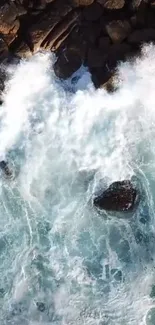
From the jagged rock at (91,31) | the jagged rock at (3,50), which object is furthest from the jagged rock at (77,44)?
the jagged rock at (3,50)

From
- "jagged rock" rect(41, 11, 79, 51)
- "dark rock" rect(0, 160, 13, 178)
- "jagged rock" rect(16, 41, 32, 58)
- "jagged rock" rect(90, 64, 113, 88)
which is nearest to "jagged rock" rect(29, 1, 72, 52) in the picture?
"jagged rock" rect(41, 11, 79, 51)

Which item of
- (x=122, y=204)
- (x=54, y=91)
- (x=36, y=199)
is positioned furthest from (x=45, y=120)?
(x=122, y=204)

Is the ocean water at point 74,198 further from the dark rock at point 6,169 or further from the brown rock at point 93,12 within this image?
the brown rock at point 93,12

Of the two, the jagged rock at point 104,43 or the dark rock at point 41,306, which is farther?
the jagged rock at point 104,43

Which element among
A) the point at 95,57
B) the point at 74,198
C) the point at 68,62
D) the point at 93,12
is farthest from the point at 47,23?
the point at 74,198

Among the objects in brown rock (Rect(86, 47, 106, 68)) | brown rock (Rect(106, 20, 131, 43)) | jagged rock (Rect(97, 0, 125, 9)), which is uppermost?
jagged rock (Rect(97, 0, 125, 9))

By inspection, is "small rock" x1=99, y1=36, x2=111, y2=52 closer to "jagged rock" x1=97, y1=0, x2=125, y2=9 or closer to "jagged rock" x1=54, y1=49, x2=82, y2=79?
"jagged rock" x1=54, y1=49, x2=82, y2=79
